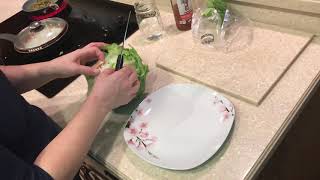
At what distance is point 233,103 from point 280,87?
109 millimetres

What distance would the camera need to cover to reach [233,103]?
0.78 meters

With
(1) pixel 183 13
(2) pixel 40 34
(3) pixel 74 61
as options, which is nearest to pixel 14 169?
(3) pixel 74 61

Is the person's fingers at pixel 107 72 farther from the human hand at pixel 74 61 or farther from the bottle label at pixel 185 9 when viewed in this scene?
the bottle label at pixel 185 9

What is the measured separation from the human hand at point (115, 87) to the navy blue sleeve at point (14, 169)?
210 mm

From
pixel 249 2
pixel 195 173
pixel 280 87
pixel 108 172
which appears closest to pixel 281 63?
pixel 280 87

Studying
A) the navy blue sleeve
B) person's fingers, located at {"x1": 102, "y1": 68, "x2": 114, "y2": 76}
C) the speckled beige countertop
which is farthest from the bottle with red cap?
the navy blue sleeve

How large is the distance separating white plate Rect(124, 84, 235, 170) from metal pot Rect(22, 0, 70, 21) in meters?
0.79

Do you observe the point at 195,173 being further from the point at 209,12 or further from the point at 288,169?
the point at 209,12

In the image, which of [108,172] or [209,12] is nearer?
[108,172]

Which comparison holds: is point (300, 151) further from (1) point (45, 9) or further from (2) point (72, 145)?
(1) point (45, 9)

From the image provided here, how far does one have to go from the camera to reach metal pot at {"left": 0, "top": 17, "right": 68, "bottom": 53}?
1.28 metres

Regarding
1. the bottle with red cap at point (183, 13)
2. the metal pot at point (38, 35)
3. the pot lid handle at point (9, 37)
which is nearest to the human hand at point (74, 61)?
the bottle with red cap at point (183, 13)

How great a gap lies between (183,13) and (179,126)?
0.37 meters

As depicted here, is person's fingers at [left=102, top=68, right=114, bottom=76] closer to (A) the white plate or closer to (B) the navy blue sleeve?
(A) the white plate
